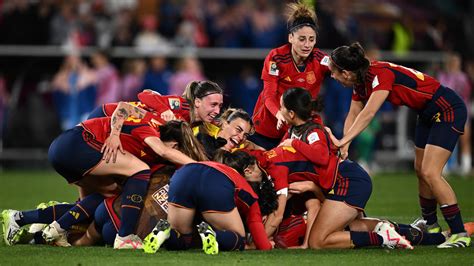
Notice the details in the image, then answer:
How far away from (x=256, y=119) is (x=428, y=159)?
2148 mm

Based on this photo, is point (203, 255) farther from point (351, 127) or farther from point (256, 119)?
point (256, 119)

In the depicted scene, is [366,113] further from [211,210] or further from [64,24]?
[64,24]

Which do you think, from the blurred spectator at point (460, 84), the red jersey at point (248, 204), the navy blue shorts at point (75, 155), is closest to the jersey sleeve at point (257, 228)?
the red jersey at point (248, 204)

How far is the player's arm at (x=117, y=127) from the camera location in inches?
332

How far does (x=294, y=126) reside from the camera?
8844 mm

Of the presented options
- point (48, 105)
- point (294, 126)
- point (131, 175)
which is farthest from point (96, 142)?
point (48, 105)

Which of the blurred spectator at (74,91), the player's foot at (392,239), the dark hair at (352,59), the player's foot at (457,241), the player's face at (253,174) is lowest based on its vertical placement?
the blurred spectator at (74,91)

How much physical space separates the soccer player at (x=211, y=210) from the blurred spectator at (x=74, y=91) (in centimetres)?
1090

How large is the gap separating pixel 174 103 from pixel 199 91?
18.5 inches

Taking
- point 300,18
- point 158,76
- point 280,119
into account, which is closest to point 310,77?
point 300,18

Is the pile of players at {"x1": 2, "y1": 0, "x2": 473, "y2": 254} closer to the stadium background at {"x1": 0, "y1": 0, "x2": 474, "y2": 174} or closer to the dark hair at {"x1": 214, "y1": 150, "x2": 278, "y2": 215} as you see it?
the dark hair at {"x1": 214, "y1": 150, "x2": 278, "y2": 215}

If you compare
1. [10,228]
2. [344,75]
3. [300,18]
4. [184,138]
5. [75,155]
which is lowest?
[10,228]

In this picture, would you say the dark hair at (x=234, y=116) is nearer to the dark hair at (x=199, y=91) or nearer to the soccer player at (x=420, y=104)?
the dark hair at (x=199, y=91)

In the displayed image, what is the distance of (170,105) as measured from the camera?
968 centimetres
